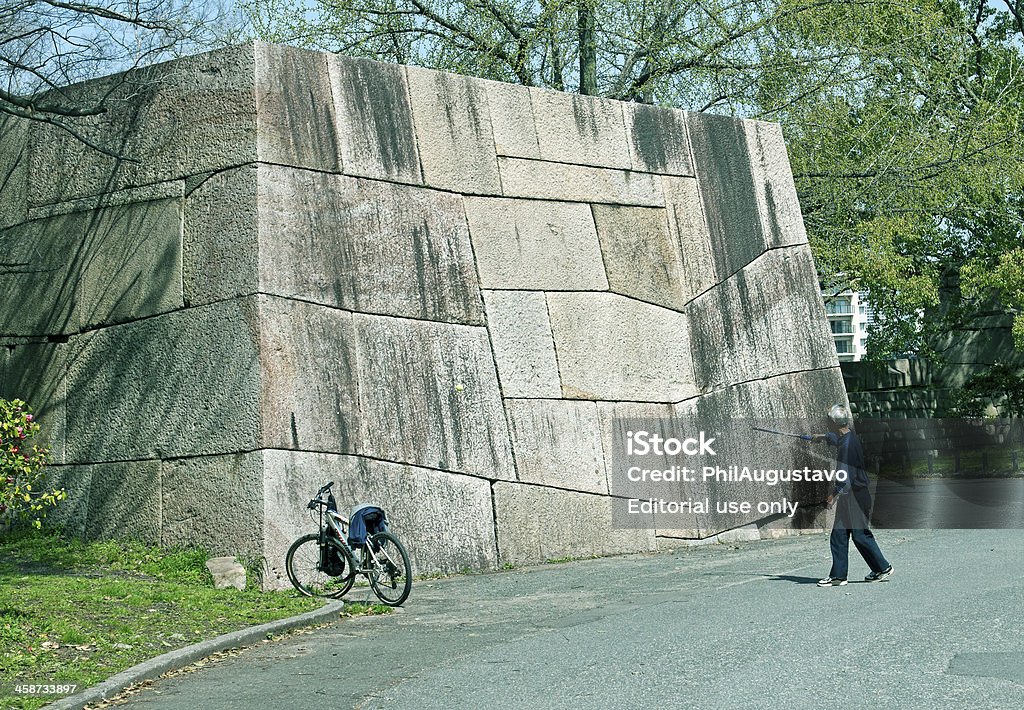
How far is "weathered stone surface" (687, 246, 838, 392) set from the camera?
16.4 meters

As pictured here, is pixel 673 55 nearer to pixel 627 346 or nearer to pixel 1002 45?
pixel 627 346

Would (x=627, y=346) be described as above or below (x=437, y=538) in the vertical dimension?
above

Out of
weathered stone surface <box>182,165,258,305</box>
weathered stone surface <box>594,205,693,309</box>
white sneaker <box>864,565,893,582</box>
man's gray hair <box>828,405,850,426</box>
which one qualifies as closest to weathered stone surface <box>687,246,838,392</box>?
weathered stone surface <box>594,205,693,309</box>

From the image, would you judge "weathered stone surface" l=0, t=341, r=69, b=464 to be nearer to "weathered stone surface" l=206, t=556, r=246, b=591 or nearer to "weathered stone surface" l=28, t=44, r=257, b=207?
"weathered stone surface" l=28, t=44, r=257, b=207

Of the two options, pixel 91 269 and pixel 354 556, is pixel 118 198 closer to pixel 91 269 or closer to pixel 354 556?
pixel 91 269

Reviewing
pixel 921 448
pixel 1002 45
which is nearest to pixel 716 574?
pixel 921 448

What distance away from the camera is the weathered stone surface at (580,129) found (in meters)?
15.8

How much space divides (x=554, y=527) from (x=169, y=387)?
4.71 metres

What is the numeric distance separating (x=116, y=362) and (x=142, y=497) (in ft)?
5.48

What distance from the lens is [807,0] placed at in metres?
22.6

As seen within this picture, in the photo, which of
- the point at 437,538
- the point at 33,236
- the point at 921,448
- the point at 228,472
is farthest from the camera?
the point at 921,448

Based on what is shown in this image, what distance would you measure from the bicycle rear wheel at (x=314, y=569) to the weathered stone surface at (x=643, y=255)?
5597 millimetres

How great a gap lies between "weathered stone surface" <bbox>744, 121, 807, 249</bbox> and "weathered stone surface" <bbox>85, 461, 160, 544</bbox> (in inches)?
359

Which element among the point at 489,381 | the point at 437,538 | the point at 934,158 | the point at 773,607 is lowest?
the point at 773,607
